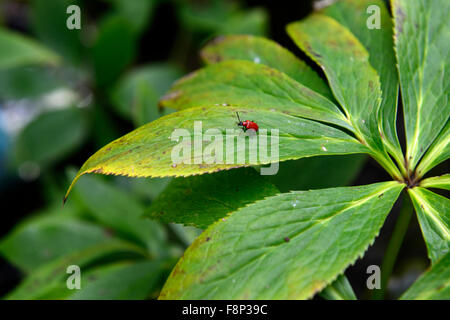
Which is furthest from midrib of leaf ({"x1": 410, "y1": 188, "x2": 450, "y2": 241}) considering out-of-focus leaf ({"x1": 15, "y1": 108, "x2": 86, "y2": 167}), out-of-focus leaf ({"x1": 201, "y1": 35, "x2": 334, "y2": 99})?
out-of-focus leaf ({"x1": 15, "y1": 108, "x2": 86, "y2": 167})

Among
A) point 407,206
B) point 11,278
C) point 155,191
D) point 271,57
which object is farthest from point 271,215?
point 11,278

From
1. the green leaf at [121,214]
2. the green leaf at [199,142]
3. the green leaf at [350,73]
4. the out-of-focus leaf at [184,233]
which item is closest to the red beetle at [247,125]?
the green leaf at [199,142]

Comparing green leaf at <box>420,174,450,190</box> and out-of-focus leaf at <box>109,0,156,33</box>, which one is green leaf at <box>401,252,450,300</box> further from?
out-of-focus leaf at <box>109,0,156,33</box>

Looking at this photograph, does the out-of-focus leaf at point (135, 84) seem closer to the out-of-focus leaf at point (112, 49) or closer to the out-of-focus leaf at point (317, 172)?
the out-of-focus leaf at point (112, 49)

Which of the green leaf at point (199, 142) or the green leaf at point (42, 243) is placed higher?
the green leaf at point (199, 142)

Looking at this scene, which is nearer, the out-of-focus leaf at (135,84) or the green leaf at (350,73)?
the green leaf at (350,73)

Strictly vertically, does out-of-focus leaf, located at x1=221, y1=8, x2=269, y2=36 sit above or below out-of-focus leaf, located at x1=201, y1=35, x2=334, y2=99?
above

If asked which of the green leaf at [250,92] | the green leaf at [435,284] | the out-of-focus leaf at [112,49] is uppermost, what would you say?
the out-of-focus leaf at [112,49]
